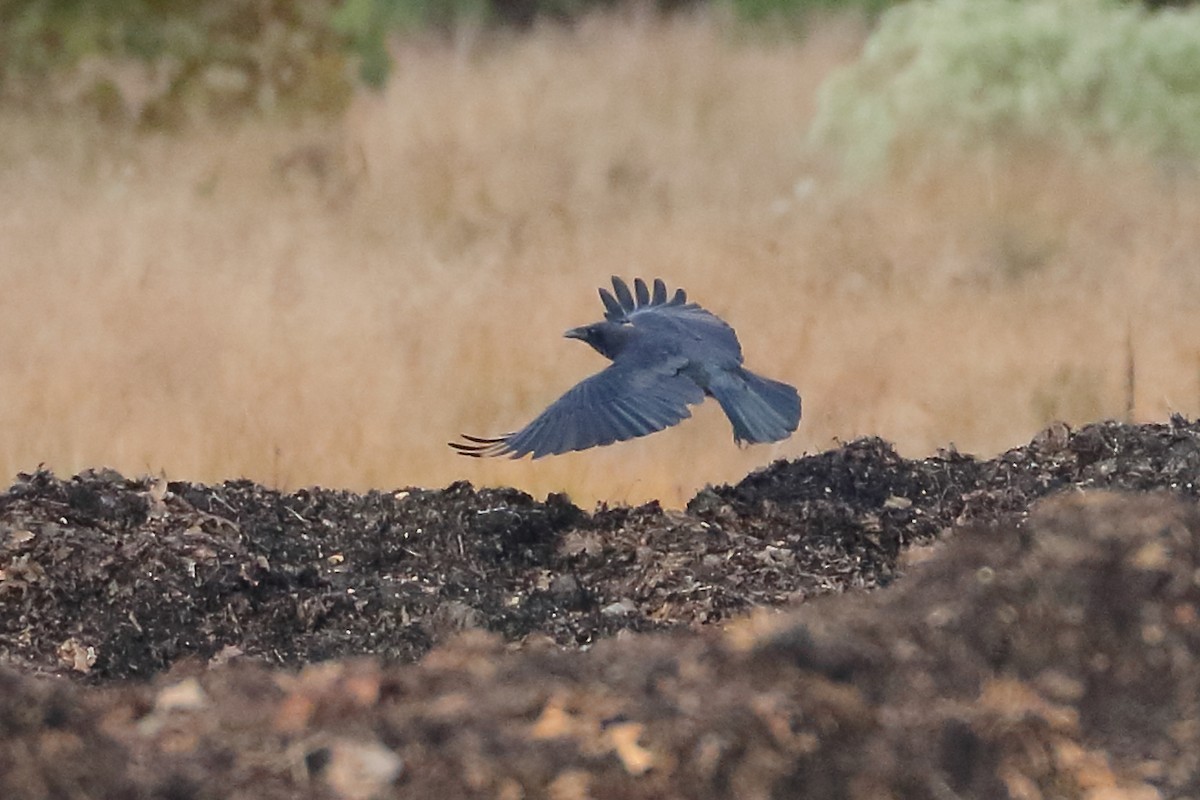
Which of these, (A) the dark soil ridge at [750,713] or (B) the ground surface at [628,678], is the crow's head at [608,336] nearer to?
(B) the ground surface at [628,678]

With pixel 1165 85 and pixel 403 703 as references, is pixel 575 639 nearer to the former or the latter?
pixel 403 703

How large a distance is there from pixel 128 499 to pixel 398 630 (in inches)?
37.9

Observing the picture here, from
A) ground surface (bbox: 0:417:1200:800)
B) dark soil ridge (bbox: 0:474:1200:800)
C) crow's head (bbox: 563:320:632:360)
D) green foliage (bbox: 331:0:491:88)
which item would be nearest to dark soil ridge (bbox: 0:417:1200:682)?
ground surface (bbox: 0:417:1200:800)

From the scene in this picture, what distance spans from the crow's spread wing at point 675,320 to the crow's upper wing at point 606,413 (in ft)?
0.97

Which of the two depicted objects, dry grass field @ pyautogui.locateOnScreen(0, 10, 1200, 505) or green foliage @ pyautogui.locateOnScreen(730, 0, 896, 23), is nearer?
dry grass field @ pyautogui.locateOnScreen(0, 10, 1200, 505)

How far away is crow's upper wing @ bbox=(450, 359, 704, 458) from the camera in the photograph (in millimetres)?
4457

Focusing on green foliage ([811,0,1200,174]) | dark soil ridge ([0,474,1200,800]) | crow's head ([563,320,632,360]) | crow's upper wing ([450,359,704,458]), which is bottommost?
dark soil ridge ([0,474,1200,800])

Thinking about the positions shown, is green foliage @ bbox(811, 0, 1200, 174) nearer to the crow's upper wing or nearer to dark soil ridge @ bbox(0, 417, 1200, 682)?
dark soil ridge @ bbox(0, 417, 1200, 682)

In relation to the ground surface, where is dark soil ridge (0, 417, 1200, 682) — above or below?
above

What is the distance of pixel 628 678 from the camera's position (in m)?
2.46

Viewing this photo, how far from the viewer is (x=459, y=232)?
33.0 feet

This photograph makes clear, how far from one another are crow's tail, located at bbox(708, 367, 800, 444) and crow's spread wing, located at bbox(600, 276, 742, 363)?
0.31 ft

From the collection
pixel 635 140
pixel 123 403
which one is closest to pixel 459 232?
pixel 635 140

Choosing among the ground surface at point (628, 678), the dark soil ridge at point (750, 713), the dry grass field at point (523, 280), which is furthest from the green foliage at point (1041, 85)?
the dark soil ridge at point (750, 713)
